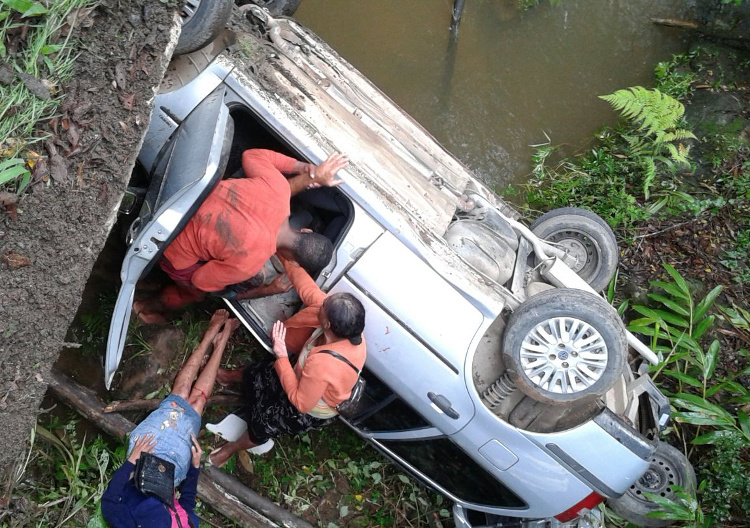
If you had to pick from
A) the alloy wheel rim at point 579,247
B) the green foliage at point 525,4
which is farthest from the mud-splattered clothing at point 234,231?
the green foliage at point 525,4

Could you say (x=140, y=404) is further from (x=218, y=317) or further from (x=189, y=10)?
(x=189, y=10)

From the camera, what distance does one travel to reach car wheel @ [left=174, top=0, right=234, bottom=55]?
3775 mm

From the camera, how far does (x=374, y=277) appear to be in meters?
3.72

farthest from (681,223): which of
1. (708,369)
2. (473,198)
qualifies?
(473,198)

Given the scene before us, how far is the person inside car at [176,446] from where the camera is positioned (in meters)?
3.20

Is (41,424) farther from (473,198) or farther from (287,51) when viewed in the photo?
(473,198)

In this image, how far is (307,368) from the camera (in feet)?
11.7

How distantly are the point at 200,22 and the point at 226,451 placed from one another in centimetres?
292

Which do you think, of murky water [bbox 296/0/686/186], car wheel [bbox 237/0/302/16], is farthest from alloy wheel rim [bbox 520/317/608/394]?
car wheel [bbox 237/0/302/16]

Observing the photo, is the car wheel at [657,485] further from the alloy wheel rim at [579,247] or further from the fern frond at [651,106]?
the fern frond at [651,106]

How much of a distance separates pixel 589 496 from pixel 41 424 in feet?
11.9

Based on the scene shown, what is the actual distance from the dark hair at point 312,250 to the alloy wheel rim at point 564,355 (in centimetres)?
129

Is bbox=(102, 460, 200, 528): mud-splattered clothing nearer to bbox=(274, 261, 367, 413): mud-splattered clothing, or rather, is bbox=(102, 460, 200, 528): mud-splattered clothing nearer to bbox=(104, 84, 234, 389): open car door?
bbox=(104, 84, 234, 389): open car door

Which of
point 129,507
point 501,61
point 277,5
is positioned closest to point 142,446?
point 129,507
